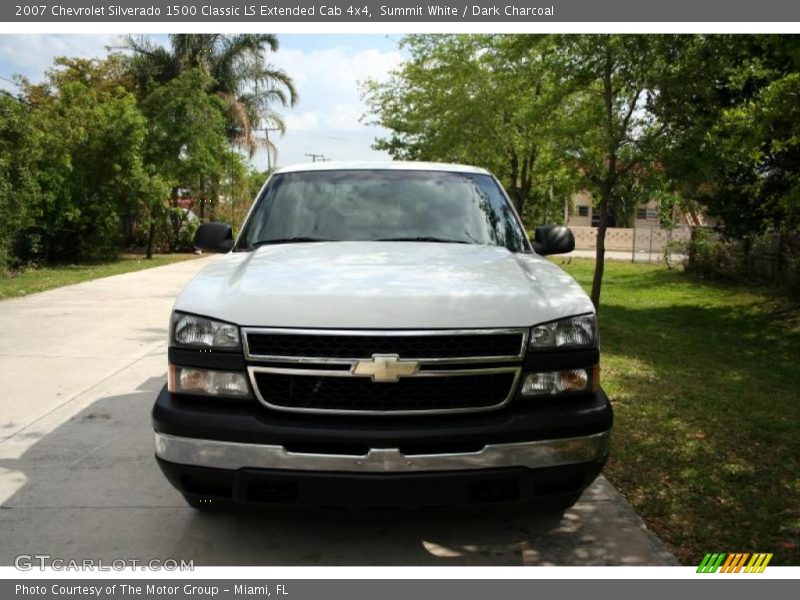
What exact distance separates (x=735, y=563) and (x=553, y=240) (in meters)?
2.32

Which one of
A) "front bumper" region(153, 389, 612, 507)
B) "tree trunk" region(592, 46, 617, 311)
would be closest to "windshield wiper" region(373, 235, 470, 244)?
"front bumper" region(153, 389, 612, 507)

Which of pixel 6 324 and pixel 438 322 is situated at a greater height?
pixel 438 322

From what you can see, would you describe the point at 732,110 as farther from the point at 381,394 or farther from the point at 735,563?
the point at 381,394

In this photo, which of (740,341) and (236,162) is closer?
(740,341)

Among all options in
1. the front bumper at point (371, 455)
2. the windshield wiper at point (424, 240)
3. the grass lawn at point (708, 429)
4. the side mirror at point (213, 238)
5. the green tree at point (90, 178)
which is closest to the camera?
the front bumper at point (371, 455)

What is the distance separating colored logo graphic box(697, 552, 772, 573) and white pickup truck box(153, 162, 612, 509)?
70cm

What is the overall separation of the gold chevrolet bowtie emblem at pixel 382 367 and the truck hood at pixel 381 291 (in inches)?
5.5

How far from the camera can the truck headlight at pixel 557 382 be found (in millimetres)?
3152

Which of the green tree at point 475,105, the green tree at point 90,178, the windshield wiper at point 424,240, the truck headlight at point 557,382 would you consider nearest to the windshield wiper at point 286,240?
the windshield wiper at point 424,240

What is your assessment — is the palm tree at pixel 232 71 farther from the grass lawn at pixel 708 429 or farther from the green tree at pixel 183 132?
the grass lawn at pixel 708 429

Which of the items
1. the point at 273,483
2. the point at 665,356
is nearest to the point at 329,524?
the point at 273,483

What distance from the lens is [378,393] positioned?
120 inches

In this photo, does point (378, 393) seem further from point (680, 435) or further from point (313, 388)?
point (680, 435)

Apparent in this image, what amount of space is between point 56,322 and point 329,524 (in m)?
7.68
